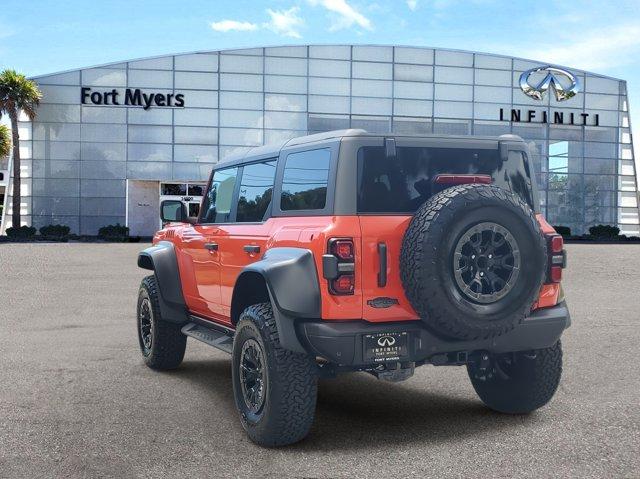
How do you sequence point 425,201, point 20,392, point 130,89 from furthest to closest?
point 130,89
point 20,392
point 425,201

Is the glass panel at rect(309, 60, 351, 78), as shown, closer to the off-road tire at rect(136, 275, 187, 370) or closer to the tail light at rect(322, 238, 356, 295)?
the off-road tire at rect(136, 275, 187, 370)

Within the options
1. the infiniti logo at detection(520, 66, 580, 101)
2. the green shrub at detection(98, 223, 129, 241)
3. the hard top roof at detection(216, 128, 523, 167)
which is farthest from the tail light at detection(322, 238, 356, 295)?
the infiniti logo at detection(520, 66, 580, 101)

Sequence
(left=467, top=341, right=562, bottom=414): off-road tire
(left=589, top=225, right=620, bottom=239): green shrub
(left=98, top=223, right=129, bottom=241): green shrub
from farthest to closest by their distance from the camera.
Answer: (left=589, top=225, right=620, bottom=239): green shrub < (left=98, top=223, right=129, bottom=241): green shrub < (left=467, top=341, right=562, bottom=414): off-road tire

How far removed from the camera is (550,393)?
18.1 feet

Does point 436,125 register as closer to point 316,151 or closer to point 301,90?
point 301,90

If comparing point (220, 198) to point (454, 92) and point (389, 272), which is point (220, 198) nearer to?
point (389, 272)

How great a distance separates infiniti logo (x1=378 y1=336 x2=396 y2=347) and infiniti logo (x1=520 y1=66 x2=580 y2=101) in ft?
149

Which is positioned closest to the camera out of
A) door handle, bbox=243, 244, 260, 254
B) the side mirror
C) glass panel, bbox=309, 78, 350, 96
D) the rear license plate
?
the rear license plate

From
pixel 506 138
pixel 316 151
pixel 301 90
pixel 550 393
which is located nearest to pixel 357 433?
pixel 550 393

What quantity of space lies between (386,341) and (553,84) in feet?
154

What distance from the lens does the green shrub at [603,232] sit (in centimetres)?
4603

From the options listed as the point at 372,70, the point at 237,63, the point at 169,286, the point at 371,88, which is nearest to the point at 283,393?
the point at 169,286

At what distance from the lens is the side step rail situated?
600cm

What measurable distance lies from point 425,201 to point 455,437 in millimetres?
1575
